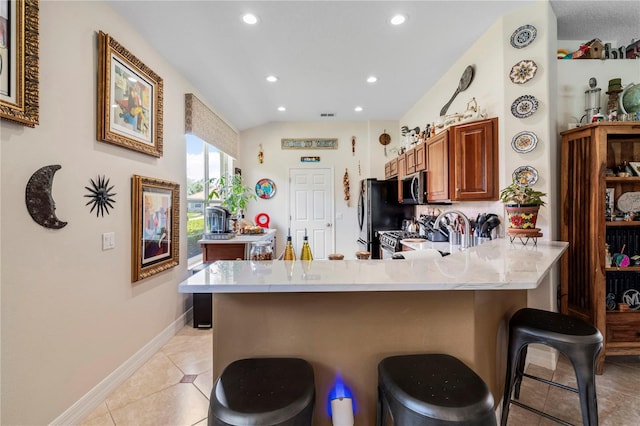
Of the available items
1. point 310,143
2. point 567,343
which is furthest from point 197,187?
point 567,343

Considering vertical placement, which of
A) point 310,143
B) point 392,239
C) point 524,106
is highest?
point 310,143

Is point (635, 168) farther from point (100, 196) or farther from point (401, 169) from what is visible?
point (100, 196)

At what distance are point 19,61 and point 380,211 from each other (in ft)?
13.7

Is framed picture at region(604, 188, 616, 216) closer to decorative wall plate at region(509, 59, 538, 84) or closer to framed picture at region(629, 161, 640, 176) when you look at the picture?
framed picture at region(629, 161, 640, 176)

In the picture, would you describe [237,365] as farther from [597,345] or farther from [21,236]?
[597,345]

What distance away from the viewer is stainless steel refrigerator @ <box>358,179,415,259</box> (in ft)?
15.3

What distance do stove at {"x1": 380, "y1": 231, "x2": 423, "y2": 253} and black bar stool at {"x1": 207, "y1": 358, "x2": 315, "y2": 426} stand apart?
2.74m

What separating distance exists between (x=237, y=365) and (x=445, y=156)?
8.81 ft

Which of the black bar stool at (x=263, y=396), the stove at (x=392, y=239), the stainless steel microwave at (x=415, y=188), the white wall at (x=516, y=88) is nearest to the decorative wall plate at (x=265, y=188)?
the stove at (x=392, y=239)

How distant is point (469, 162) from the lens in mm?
2697

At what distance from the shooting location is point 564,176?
2330 millimetres

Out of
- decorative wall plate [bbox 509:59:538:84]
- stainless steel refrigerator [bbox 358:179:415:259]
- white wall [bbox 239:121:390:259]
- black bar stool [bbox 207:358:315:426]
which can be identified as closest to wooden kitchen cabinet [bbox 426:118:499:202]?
decorative wall plate [bbox 509:59:538:84]

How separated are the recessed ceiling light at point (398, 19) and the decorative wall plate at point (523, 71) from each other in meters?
1.03

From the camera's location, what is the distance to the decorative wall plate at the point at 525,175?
237 cm
